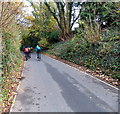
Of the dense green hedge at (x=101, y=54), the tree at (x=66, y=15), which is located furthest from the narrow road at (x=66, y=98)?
the tree at (x=66, y=15)

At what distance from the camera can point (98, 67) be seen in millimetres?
8852

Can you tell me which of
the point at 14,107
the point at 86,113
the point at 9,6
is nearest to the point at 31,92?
the point at 14,107

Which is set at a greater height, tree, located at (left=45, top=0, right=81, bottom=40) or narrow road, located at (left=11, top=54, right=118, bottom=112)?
tree, located at (left=45, top=0, right=81, bottom=40)

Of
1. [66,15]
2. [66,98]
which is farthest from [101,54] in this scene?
[66,15]

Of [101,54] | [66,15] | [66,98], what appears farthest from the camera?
[66,15]

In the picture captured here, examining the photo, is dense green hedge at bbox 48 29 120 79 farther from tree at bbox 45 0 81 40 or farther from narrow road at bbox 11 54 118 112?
tree at bbox 45 0 81 40

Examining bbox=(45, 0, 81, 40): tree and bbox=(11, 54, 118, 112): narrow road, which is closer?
bbox=(11, 54, 118, 112): narrow road

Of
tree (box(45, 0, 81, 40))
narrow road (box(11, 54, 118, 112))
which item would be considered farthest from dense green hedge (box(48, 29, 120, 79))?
tree (box(45, 0, 81, 40))

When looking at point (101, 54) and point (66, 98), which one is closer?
point (66, 98)

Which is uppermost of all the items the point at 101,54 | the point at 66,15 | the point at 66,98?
the point at 66,15

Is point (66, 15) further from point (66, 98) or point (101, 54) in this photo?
point (66, 98)

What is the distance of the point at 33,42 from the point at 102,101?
36.2 metres

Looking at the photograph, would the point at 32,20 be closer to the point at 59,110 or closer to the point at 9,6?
the point at 9,6

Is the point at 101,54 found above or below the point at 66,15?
below
